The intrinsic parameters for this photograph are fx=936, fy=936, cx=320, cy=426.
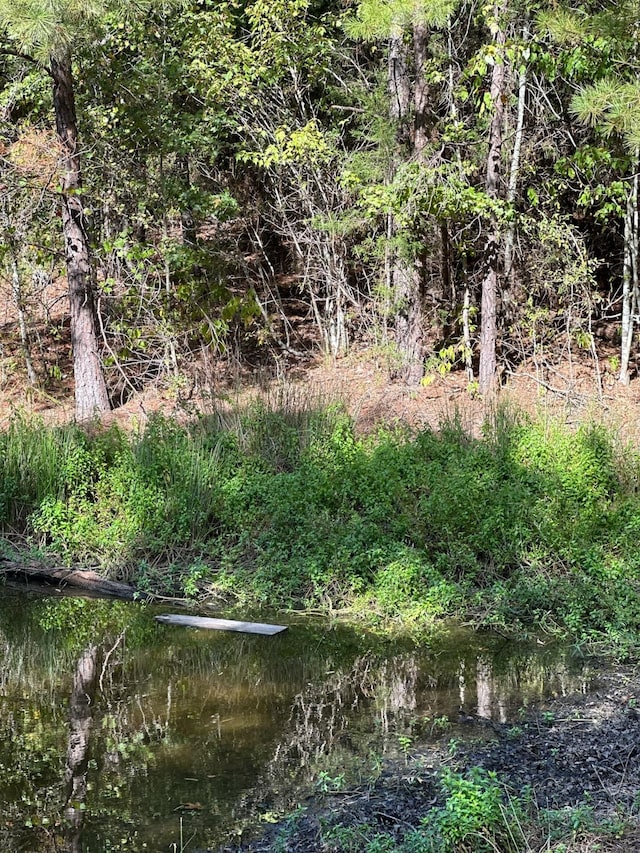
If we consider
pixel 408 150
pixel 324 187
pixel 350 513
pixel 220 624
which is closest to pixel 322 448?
pixel 350 513

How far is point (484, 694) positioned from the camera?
5.29m

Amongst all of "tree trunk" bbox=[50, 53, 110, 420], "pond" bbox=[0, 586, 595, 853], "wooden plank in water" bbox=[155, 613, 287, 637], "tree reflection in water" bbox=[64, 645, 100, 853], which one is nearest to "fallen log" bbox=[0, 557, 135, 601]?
"pond" bbox=[0, 586, 595, 853]

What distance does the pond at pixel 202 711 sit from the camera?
398 cm

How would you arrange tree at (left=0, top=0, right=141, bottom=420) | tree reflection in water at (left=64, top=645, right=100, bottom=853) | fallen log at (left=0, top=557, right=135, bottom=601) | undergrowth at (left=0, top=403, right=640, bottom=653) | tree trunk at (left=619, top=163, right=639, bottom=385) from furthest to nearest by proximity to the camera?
tree trunk at (left=619, top=163, right=639, bottom=385) < tree at (left=0, top=0, right=141, bottom=420) < fallen log at (left=0, top=557, right=135, bottom=601) < undergrowth at (left=0, top=403, right=640, bottom=653) < tree reflection in water at (left=64, top=645, right=100, bottom=853)

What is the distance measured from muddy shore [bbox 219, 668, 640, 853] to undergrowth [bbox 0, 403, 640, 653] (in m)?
1.37

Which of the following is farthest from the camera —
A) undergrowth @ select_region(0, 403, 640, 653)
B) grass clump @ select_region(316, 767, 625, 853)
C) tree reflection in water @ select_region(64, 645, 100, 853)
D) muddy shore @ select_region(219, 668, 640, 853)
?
undergrowth @ select_region(0, 403, 640, 653)

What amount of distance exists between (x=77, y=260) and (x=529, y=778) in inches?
324

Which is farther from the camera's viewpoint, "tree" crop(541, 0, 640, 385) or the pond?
"tree" crop(541, 0, 640, 385)

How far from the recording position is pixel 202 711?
515cm

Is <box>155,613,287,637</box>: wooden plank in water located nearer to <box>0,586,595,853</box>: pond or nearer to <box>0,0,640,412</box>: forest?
<box>0,586,595,853</box>: pond

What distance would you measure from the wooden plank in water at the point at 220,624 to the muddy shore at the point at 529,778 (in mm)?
1910

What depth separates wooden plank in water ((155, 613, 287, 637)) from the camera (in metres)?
6.41

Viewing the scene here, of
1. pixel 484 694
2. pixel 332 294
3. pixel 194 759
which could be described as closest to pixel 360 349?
pixel 332 294

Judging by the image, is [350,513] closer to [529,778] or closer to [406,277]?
[529,778]
